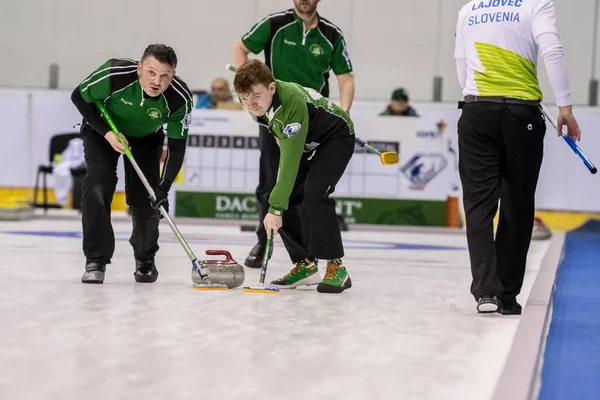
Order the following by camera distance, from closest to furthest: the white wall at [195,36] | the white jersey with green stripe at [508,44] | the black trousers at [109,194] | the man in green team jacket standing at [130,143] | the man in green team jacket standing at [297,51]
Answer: the white jersey with green stripe at [508,44], the man in green team jacket standing at [130,143], the black trousers at [109,194], the man in green team jacket standing at [297,51], the white wall at [195,36]

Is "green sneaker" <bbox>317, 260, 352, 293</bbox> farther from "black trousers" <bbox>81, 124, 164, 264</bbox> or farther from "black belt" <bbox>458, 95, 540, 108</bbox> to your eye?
"black belt" <bbox>458, 95, 540, 108</bbox>

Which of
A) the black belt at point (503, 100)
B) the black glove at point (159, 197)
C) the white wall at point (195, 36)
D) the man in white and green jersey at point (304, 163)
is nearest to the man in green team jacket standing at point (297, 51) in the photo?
the man in white and green jersey at point (304, 163)

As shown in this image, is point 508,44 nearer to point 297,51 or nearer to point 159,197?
point 159,197

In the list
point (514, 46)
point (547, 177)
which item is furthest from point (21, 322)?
point (547, 177)

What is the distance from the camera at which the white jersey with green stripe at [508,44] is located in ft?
14.0

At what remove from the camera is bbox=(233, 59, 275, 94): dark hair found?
14.8ft

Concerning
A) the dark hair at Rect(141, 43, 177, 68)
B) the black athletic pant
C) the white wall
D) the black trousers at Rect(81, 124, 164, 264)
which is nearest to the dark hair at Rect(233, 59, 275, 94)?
the dark hair at Rect(141, 43, 177, 68)

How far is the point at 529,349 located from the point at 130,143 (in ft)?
8.30

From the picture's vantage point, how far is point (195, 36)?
13.5m

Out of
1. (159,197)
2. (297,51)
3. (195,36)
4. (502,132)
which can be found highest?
(195,36)

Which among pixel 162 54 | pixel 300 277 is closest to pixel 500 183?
pixel 300 277

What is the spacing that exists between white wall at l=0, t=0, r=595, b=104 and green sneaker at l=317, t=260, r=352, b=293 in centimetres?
813

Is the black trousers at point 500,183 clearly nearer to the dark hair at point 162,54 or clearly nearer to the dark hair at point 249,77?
the dark hair at point 249,77

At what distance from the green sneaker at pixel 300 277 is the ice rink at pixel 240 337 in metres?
0.10
